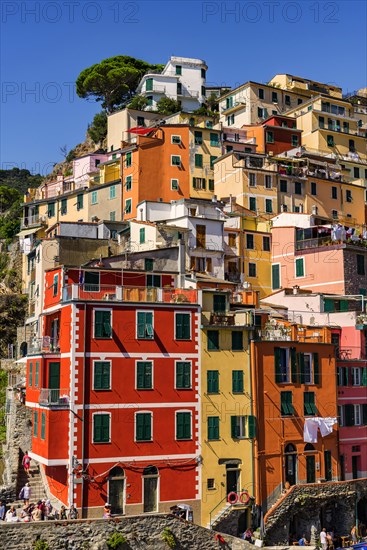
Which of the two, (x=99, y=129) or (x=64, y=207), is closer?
(x=64, y=207)

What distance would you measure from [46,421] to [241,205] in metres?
35.2

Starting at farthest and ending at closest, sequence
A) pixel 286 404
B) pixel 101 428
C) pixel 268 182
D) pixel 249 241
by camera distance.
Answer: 1. pixel 268 182
2. pixel 249 241
3. pixel 286 404
4. pixel 101 428

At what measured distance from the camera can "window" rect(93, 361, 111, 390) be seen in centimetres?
3859

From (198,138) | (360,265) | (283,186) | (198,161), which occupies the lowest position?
(360,265)

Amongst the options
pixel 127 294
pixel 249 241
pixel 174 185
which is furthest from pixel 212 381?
pixel 174 185

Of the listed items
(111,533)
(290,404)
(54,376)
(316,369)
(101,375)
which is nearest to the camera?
(111,533)

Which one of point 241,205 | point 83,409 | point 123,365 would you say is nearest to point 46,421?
point 83,409

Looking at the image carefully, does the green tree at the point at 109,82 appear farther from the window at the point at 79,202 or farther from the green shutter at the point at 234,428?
the green shutter at the point at 234,428

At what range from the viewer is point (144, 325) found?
40.3 metres

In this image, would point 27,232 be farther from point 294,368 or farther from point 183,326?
point 294,368

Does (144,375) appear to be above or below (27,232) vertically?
below

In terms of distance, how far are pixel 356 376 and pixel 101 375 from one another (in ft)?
62.0

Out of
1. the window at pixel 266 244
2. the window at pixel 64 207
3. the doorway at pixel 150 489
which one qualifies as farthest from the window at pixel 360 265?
the window at pixel 64 207

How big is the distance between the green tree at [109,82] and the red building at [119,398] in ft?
210
